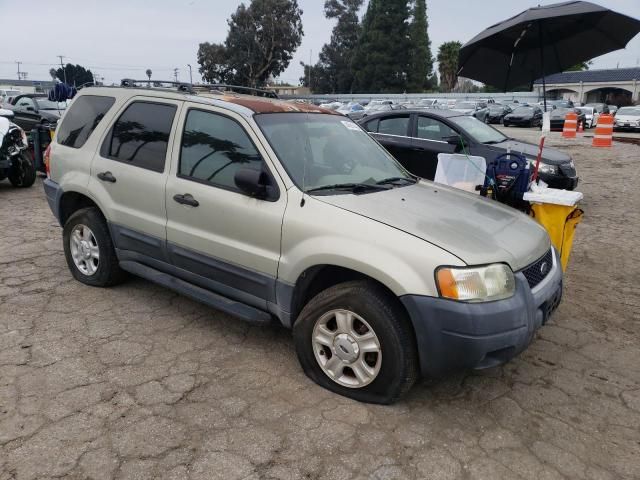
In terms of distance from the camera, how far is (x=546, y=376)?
3.41 metres

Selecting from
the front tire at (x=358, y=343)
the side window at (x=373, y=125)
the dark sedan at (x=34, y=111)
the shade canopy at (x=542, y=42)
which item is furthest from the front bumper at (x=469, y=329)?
the dark sedan at (x=34, y=111)

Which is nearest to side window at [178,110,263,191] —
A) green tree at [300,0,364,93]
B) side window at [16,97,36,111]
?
side window at [16,97,36,111]

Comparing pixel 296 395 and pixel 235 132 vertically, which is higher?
pixel 235 132

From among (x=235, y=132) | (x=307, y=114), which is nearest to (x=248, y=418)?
(x=235, y=132)

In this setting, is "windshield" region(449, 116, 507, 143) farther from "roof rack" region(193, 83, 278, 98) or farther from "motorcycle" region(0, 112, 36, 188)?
"motorcycle" region(0, 112, 36, 188)

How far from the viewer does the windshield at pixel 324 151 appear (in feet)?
11.0

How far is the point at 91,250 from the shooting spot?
450cm

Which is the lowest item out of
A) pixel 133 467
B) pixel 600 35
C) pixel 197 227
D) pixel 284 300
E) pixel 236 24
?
pixel 133 467

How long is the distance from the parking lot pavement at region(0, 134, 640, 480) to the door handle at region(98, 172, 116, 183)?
3.34 feet

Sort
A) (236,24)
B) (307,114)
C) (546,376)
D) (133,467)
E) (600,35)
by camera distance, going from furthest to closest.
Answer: (236,24) < (600,35) < (307,114) < (546,376) < (133,467)

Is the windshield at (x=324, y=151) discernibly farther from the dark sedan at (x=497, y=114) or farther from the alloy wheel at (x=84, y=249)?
the dark sedan at (x=497, y=114)

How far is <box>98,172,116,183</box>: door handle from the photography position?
4109mm

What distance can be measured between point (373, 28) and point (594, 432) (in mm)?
71736

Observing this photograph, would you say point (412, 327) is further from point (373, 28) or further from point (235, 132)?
point (373, 28)
